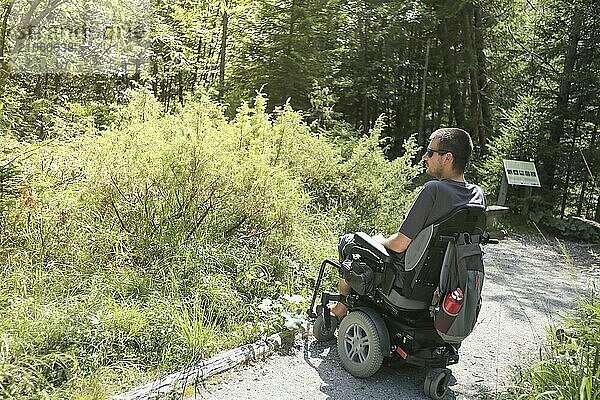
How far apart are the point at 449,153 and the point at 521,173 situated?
682cm

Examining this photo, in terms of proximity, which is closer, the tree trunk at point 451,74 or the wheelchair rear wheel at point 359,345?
the wheelchair rear wheel at point 359,345

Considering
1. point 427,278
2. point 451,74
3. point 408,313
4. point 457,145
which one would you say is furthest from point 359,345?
point 451,74

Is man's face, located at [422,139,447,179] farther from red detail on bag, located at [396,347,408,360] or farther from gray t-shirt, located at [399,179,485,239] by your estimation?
red detail on bag, located at [396,347,408,360]

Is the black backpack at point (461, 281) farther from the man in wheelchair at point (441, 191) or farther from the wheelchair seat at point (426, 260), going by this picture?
the man in wheelchair at point (441, 191)

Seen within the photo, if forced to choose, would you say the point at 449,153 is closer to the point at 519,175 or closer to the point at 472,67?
the point at 519,175

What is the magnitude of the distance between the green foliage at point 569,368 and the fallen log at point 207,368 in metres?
1.53

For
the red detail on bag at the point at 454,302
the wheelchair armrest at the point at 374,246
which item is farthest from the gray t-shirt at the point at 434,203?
the red detail on bag at the point at 454,302

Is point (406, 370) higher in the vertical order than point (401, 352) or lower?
lower

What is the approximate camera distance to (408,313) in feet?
11.4

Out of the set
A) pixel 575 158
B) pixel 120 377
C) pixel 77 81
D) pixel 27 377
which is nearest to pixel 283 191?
pixel 120 377

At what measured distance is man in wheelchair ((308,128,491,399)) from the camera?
3152mm

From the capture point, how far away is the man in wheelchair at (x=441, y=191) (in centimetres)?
324

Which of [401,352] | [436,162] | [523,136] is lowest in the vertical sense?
[401,352]

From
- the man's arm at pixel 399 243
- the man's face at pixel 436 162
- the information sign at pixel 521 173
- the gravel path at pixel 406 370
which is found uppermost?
the man's face at pixel 436 162
